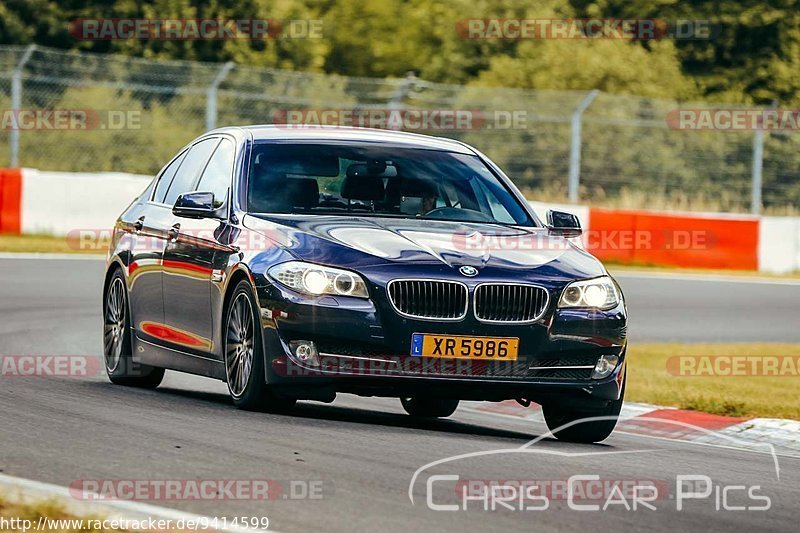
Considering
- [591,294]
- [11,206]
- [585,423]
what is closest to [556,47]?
[11,206]

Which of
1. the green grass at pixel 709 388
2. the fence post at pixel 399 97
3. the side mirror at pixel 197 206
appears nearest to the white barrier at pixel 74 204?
the fence post at pixel 399 97

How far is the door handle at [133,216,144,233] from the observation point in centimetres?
1062

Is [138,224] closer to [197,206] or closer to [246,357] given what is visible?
[197,206]

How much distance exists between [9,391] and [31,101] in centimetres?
2013

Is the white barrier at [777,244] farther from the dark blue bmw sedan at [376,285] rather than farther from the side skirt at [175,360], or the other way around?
the side skirt at [175,360]

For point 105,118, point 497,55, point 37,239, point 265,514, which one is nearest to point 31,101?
point 105,118

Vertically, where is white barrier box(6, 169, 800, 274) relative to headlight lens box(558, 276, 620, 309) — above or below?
below

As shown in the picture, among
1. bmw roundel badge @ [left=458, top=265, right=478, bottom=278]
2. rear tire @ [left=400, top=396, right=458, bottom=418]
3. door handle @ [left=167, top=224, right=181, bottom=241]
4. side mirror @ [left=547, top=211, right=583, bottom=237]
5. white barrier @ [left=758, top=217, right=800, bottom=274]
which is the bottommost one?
white barrier @ [left=758, top=217, right=800, bottom=274]

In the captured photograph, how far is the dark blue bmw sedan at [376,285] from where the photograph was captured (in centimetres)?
828

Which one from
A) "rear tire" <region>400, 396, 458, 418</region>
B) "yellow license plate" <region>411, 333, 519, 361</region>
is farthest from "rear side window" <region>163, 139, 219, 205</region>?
"yellow license plate" <region>411, 333, 519, 361</region>

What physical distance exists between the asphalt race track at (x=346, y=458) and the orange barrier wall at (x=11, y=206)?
43.0ft

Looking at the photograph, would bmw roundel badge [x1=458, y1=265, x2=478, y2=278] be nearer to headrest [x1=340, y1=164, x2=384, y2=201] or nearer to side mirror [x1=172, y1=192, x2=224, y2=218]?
headrest [x1=340, y1=164, x2=384, y2=201]

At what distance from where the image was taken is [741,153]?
3025 centimetres

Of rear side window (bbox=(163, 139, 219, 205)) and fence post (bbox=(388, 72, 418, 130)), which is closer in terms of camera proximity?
rear side window (bbox=(163, 139, 219, 205))
